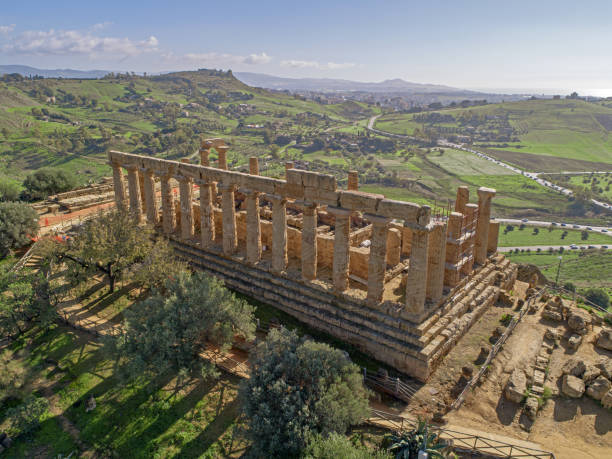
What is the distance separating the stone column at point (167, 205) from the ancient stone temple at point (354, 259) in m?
0.08

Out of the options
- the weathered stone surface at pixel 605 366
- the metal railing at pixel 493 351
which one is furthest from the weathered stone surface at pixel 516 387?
the weathered stone surface at pixel 605 366

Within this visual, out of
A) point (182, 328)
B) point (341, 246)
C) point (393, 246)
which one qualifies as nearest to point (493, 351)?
point (393, 246)

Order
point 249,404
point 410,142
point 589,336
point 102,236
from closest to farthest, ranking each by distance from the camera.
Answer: point 249,404 → point 589,336 → point 102,236 → point 410,142

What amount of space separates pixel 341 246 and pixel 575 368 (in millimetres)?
11320

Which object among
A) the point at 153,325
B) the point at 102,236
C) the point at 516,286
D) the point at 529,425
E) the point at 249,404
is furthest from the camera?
the point at 516,286

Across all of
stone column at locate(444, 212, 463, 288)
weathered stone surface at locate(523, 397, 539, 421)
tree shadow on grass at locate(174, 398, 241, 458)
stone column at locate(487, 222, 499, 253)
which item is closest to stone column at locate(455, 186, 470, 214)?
stone column at locate(444, 212, 463, 288)

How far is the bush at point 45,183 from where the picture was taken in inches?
1578

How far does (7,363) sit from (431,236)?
66.1ft

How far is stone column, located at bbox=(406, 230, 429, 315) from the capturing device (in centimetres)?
1661

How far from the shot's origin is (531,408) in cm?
1516

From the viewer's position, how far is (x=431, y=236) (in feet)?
61.1

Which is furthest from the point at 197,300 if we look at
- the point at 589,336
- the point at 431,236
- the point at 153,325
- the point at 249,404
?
the point at 589,336

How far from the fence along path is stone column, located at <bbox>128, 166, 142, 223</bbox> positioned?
14.5 metres

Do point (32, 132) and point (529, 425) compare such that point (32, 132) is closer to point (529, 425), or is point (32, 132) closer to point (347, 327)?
point (347, 327)
